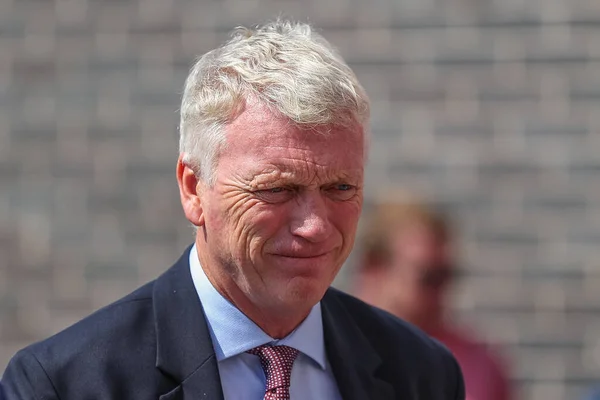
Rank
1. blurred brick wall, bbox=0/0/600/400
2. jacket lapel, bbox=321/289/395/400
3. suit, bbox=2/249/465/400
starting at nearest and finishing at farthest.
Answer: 1. suit, bbox=2/249/465/400
2. jacket lapel, bbox=321/289/395/400
3. blurred brick wall, bbox=0/0/600/400

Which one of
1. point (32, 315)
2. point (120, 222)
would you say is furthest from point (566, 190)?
point (32, 315)

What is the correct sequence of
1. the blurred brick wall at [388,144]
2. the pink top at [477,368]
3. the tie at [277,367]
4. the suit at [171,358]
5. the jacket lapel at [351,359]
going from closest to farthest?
the suit at [171,358] → the tie at [277,367] → the jacket lapel at [351,359] → the pink top at [477,368] → the blurred brick wall at [388,144]

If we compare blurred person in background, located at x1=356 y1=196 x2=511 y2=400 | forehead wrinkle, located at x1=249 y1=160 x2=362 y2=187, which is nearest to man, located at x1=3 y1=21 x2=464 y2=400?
forehead wrinkle, located at x1=249 y1=160 x2=362 y2=187

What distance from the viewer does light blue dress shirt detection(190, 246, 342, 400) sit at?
2584 mm

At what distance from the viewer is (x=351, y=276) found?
5.59 meters

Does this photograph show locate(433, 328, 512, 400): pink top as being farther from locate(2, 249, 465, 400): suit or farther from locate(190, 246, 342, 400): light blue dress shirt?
locate(190, 246, 342, 400): light blue dress shirt

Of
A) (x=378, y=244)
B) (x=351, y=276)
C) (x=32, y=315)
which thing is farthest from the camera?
(x=32, y=315)

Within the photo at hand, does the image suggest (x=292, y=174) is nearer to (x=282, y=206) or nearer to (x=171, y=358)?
(x=282, y=206)

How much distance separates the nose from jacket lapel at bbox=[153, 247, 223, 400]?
1.04ft

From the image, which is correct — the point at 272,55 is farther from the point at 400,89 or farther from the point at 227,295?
the point at 400,89

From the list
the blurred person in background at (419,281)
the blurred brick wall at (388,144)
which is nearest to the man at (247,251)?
the blurred person in background at (419,281)

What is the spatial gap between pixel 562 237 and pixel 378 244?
5.03ft

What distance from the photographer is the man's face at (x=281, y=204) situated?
8.07 feet

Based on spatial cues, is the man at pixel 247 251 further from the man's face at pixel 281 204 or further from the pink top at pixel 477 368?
the pink top at pixel 477 368
